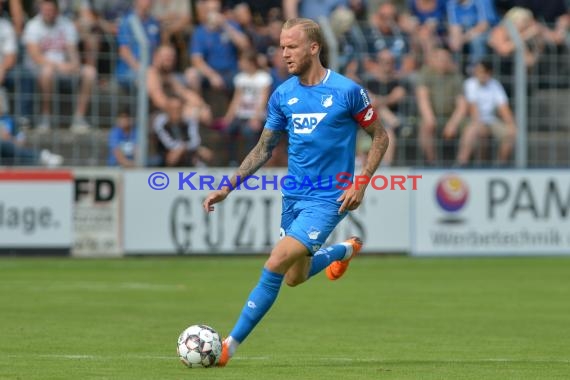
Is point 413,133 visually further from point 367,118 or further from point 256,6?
point 367,118

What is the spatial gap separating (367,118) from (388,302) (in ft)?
19.3

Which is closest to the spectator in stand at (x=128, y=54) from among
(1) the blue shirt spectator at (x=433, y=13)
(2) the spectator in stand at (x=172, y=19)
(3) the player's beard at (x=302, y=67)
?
(2) the spectator in stand at (x=172, y=19)

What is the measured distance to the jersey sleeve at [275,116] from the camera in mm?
10281

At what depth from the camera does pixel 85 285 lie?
17500mm

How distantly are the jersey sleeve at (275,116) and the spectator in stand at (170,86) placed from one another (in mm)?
12025

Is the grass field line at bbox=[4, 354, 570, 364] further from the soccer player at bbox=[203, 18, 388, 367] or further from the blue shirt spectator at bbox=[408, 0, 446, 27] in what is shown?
the blue shirt spectator at bbox=[408, 0, 446, 27]

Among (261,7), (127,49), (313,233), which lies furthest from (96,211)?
(313,233)

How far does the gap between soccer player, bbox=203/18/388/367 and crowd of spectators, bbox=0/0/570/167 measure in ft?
39.1

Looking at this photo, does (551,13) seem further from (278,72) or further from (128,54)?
(128,54)

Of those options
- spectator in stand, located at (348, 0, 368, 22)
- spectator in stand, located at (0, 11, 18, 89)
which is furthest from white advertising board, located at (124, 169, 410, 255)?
spectator in stand, located at (348, 0, 368, 22)

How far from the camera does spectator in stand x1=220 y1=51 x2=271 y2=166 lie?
75.2 ft

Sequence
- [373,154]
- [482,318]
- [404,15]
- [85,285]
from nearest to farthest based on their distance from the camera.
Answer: [373,154]
[482,318]
[85,285]
[404,15]

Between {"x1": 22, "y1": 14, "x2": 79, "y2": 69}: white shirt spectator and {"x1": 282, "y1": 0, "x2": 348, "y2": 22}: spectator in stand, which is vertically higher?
{"x1": 282, "y1": 0, "x2": 348, "y2": 22}: spectator in stand

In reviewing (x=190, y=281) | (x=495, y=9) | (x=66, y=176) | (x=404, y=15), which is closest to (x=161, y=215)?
(x=66, y=176)
